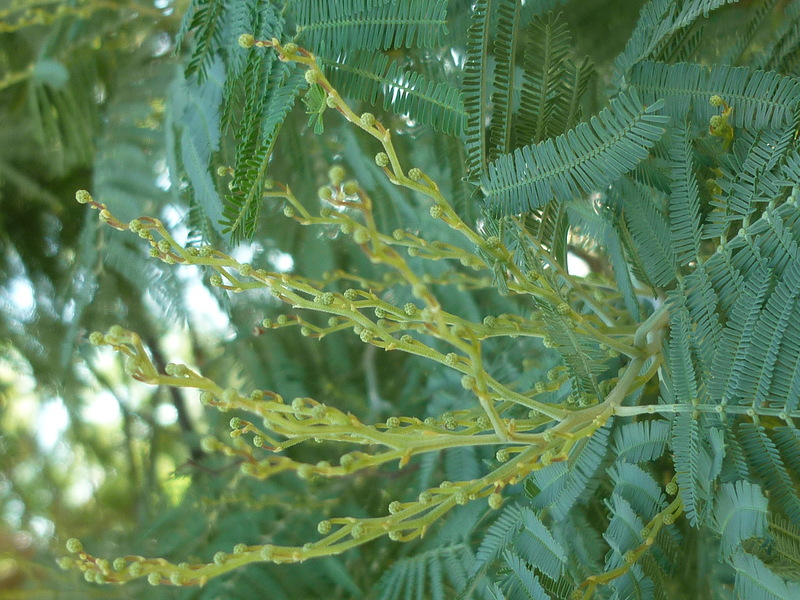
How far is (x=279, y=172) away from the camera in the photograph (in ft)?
2.07

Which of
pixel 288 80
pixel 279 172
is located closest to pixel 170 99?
pixel 279 172

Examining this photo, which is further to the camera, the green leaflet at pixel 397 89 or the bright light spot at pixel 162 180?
the bright light spot at pixel 162 180

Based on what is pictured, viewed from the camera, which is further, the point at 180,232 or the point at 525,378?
the point at 180,232

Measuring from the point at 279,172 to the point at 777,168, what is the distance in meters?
0.40

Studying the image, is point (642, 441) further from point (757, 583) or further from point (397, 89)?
point (397, 89)

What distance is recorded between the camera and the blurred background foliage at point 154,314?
59 centimetres

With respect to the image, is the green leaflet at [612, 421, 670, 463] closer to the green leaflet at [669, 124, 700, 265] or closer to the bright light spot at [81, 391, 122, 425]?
the green leaflet at [669, 124, 700, 265]

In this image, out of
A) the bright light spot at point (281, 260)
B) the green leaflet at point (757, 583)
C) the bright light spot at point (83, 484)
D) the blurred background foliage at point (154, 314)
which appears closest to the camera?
the green leaflet at point (757, 583)

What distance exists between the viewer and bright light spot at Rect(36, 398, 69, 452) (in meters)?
0.90

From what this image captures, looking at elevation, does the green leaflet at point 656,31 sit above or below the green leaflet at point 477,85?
above

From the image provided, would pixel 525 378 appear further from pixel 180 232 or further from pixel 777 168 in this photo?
pixel 180 232

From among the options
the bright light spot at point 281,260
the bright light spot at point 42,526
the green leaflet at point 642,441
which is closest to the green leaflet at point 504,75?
the green leaflet at point 642,441

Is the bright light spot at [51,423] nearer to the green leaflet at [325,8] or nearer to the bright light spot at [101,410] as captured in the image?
the bright light spot at [101,410]

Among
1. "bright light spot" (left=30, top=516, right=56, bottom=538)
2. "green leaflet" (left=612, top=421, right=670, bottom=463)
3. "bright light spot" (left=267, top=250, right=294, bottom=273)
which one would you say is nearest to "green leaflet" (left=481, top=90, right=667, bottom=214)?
"green leaflet" (left=612, top=421, right=670, bottom=463)
